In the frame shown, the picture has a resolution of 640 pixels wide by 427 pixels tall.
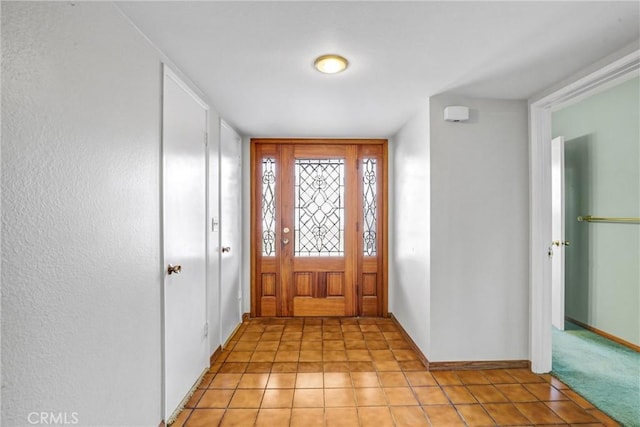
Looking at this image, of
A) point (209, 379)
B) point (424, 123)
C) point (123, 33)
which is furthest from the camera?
point (424, 123)

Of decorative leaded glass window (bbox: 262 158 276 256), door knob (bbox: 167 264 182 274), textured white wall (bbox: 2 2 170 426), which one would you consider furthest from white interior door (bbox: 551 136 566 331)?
textured white wall (bbox: 2 2 170 426)

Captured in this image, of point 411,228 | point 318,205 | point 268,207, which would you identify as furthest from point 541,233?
point 268,207

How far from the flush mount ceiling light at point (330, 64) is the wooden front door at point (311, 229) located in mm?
1865

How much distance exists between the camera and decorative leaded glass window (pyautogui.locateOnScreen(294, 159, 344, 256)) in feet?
12.7

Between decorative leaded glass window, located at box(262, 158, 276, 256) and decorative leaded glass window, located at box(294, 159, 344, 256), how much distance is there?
0.91 ft

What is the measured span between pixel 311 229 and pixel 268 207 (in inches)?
23.6

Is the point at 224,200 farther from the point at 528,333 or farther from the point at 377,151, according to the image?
the point at 528,333

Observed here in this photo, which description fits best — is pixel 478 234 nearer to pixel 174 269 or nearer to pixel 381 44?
pixel 381 44

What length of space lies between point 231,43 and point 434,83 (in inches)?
55.6

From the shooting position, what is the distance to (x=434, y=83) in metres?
2.25

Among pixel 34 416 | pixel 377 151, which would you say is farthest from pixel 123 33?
pixel 377 151

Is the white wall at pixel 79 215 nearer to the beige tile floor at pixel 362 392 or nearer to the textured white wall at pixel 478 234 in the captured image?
the beige tile floor at pixel 362 392

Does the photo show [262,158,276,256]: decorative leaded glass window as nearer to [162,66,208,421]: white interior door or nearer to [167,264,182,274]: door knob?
[162,66,208,421]: white interior door

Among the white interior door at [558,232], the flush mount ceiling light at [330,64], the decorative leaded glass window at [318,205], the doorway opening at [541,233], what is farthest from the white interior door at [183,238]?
the white interior door at [558,232]
